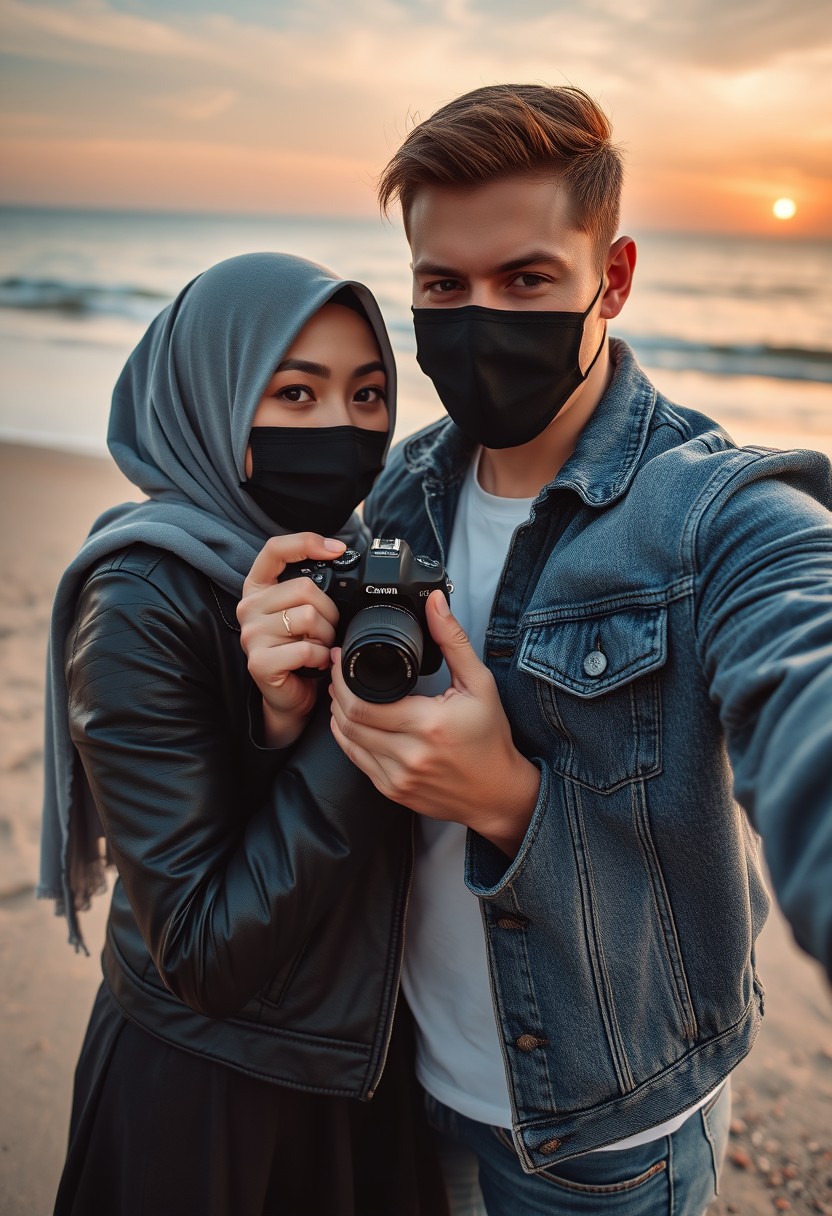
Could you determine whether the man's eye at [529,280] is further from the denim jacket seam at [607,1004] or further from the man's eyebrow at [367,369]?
the denim jacket seam at [607,1004]

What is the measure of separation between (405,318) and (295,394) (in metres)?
11.5

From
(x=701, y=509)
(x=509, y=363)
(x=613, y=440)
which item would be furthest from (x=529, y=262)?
(x=701, y=509)

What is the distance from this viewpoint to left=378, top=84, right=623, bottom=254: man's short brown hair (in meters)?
1.37

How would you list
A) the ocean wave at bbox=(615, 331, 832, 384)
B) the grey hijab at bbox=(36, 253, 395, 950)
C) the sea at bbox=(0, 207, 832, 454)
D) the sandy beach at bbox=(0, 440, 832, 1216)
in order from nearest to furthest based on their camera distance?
the grey hijab at bbox=(36, 253, 395, 950)
the sandy beach at bbox=(0, 440, 832, 1216)
the sea at bbox=(0, 207, 832, 454)
the ocean wave at bbox=(615, 331, 832, 384)

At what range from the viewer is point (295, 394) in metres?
1.58

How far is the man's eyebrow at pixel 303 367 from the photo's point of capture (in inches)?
61.0

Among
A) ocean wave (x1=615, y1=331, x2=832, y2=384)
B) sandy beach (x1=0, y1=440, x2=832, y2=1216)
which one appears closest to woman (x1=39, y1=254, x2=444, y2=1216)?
sandy beach (x1=0, y1=440, x2=832, y2=1216)

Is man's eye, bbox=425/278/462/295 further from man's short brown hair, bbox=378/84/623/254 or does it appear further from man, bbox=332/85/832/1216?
man's short brown hair, bbox=378/84/623/254

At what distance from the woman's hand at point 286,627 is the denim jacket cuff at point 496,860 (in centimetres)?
36

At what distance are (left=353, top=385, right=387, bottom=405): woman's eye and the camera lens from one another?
0.69 meters

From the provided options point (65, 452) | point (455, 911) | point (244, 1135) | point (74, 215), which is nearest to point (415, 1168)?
point (244, 1135)

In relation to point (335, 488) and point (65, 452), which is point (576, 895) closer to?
point (335, 488)

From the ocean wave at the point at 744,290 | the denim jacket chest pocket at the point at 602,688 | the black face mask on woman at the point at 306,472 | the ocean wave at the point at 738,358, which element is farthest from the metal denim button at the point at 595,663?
the ocean wave at the point at 744,290

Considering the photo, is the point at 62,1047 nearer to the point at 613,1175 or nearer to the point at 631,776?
the point at 613,1175
